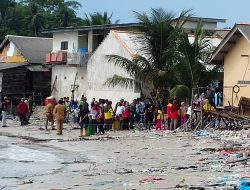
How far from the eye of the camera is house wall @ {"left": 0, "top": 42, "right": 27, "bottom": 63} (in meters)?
47.7

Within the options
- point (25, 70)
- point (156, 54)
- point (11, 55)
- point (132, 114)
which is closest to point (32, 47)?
point (11, 55)

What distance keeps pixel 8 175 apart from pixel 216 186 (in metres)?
5.58

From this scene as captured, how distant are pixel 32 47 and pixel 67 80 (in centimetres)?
671

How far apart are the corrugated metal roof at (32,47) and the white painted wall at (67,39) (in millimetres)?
2756

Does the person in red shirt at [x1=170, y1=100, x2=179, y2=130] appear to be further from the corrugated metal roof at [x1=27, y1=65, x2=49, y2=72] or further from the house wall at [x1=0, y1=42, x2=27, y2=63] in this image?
the house wall at [x1=0, y1=42, x2=27, y2=63]

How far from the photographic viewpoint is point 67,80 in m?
43.4

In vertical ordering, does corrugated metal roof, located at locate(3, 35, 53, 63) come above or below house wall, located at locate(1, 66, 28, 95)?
above

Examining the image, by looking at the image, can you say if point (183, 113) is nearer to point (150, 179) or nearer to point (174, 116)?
point (174, 116)

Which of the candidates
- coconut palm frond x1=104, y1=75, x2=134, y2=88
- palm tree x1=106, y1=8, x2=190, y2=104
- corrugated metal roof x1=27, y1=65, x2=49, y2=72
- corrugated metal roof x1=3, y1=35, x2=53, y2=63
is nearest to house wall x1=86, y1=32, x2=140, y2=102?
coconut palm frond x1=104, y1=75, x2=134, y2=88

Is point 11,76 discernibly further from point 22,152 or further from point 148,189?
point 148,189

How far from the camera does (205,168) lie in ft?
43.2

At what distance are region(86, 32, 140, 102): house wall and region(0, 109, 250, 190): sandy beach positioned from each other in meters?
9.04

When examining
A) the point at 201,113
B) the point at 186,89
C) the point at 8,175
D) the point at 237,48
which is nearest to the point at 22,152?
the point at 8,175

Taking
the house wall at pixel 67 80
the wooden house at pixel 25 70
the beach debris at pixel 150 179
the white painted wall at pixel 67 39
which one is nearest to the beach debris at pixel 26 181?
the beach debris at pixel 150 179
